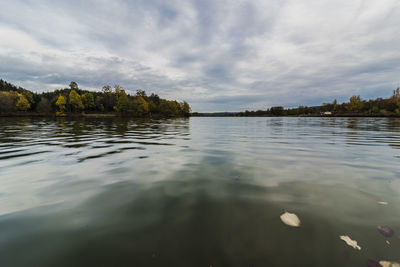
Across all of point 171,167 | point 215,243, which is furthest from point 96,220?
point 171,167

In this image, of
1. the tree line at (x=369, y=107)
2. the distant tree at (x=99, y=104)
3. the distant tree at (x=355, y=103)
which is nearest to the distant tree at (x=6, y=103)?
the distant tree at (x=99, y=104)

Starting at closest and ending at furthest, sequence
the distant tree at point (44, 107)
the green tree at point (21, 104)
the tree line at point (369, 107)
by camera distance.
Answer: the green tree at point (21, 104) → the distant tree at point (44, 107) → the tree line at point (369, 107)

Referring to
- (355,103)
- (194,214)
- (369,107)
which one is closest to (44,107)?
(194,214)

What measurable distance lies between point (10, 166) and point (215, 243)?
26.7ft

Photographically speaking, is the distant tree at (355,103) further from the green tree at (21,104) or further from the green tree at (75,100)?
the green tree at (21,104)

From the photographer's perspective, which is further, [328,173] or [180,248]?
[328,173]

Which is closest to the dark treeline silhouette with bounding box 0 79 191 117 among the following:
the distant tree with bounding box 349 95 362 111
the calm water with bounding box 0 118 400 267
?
the calm water with bounding box 0 118 400 267

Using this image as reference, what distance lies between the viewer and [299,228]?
2697 millimetres

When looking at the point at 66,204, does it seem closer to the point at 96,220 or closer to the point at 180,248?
the point at 96,220

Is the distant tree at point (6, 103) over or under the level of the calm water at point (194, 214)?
over

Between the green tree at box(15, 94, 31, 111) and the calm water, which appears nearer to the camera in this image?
the calm water

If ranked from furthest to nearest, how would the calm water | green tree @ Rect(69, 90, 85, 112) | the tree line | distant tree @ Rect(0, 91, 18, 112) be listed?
the tree line, green tree @ Rect(69, 90, 85, 112), distant tree @ Rect(0, 91, 18, 112), the calm water

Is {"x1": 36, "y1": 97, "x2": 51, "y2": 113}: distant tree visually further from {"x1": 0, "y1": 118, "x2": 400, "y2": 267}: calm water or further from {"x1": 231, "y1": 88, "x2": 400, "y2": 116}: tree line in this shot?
{"x1": 231, "y1": 88, "x2": 400, "y2": 116}: tree line

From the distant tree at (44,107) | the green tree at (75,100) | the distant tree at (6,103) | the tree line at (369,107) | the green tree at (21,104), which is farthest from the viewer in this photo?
the tree line at (369,107)
